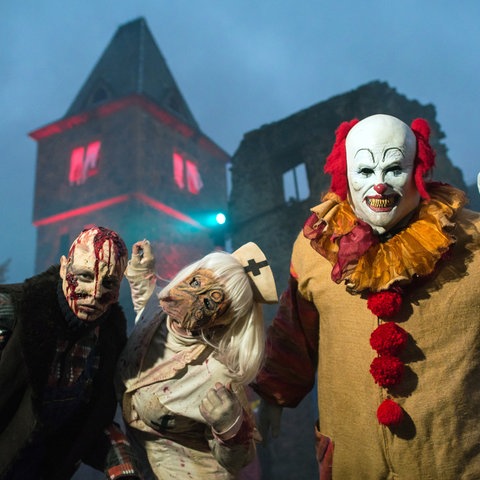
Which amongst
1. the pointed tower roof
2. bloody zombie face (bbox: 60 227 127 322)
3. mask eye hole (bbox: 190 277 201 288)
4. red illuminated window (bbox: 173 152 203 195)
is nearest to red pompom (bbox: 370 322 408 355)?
mask eye hole (bbox: 190 277 201 288)

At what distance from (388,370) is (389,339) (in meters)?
0.12

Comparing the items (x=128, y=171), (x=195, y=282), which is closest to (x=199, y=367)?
→ (x=195, y=282)

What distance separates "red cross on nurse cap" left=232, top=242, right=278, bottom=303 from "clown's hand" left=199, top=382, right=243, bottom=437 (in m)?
0.49

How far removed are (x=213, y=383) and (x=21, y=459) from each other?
2.86 feet

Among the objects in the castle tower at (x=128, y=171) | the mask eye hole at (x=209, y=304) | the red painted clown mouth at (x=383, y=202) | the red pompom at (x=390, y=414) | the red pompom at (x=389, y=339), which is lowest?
the red pompom at (x=390, y=414)

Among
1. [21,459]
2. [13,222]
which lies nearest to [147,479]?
[21,459]

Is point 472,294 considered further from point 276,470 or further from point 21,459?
point 276,470

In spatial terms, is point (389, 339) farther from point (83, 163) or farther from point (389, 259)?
point (83, 163)

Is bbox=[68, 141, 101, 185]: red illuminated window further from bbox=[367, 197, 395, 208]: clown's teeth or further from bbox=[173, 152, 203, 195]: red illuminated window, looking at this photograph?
bbox=[367, 197, 395, 208]: clown's teeth

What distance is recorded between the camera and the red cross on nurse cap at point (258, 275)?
2.46 metres

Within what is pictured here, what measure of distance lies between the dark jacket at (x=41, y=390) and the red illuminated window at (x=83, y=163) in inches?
748

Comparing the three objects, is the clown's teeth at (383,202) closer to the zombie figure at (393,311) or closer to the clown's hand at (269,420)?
the zombie figure at (393,311)

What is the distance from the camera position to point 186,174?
2184cm

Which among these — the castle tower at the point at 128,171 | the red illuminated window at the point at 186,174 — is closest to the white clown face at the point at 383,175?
the castle tower at the point at 128,171
